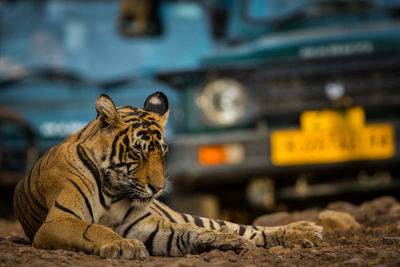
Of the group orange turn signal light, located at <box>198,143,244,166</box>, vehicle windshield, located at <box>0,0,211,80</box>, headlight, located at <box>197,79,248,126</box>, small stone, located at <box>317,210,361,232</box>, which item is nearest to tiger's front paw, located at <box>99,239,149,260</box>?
small stone, located at <box>317,210,361,232</box>

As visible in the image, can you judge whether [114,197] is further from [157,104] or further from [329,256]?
[329,256]

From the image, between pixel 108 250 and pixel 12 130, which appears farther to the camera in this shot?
pixel 12 130

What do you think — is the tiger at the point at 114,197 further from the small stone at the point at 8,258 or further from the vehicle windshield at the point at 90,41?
the vehicle windshield at the point at 90,41

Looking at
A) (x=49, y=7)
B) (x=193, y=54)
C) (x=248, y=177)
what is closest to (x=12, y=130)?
(x=49, y=7)

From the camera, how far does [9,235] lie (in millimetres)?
4020

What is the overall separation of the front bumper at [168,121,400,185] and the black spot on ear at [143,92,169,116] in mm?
Result: 2334

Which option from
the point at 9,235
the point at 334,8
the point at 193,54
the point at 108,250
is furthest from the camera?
the point at 193,54

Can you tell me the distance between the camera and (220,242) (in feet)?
10.3

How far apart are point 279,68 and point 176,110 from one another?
956 millimetres

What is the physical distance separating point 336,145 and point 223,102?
98 centimetres

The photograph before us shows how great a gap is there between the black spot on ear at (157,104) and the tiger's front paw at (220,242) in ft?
1.98

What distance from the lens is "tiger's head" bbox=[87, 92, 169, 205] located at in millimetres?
3029

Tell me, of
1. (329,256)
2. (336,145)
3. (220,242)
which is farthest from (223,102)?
(329,256)

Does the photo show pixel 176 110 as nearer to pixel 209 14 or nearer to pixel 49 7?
pixel 209 14
